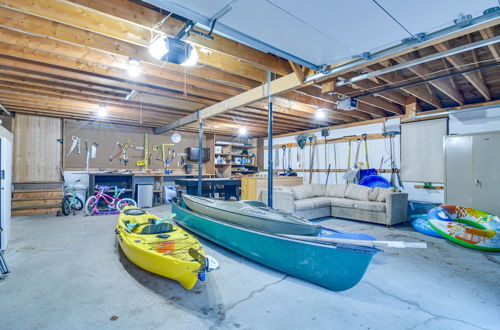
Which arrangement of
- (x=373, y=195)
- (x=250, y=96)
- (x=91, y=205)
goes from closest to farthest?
(x=250, y=96)
(x=373, y=195)
(x=91, y=205)

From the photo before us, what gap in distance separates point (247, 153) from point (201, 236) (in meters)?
6.42

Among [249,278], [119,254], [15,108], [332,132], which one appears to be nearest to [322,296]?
[249,278]

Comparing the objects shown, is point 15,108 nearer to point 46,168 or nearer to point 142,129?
point 46,168

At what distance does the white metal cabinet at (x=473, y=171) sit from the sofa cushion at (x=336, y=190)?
2.07 m

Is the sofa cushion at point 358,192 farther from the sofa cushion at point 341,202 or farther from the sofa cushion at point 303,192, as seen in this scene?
the sofa cushion at point 303,192

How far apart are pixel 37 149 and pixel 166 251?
6783mm

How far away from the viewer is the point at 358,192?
5.88 m

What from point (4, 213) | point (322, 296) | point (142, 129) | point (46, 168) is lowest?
point (322, 296)

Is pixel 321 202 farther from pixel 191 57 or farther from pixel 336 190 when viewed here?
pixel 191 57

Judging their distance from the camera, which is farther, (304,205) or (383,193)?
(383,193)

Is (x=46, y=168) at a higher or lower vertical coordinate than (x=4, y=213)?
higher

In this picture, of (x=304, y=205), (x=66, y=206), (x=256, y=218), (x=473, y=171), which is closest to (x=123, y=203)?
(x=66, y=206)

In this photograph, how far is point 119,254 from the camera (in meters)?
3.41

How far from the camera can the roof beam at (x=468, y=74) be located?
10.5 ft
